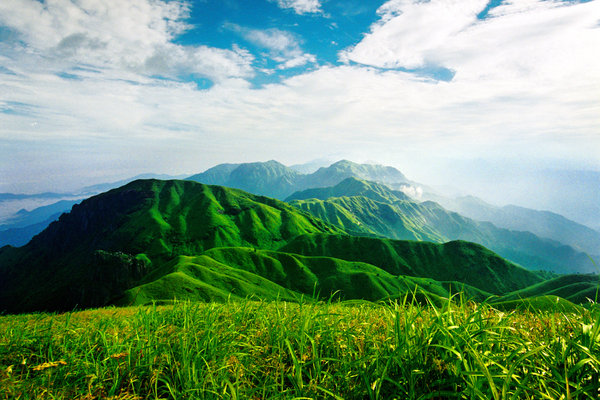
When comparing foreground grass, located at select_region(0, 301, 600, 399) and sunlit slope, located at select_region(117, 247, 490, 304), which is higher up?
foreground grass, located at select_region(0, 301, 600, 399)

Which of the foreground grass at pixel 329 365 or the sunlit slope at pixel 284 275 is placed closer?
the foreground grass at pixel 329 365

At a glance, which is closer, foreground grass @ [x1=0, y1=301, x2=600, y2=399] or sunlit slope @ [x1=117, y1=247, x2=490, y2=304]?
foreground grass @ [x1=0, y1=301, x2=600, y2=399]

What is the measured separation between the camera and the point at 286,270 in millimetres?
141625

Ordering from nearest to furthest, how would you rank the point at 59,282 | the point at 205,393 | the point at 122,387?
1. the point at 205,393
2. the point at 122,387
3. the point at 59,282

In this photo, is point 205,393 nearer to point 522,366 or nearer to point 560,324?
point 522,366

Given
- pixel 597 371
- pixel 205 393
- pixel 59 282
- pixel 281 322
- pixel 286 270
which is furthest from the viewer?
pixel 59 282

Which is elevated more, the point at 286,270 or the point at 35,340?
the point at 35,340

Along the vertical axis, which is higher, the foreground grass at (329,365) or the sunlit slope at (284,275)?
the foreground grass at (329,365)

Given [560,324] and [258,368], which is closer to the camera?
[258,368]

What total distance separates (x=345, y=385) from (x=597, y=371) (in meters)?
2.42

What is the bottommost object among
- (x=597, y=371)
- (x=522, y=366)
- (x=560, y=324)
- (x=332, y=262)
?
(x=332, y=262)

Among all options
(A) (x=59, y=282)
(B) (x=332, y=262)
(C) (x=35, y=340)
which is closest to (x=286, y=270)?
(B) (x=332, y=262)

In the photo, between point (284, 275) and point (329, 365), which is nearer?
point (329, 365)

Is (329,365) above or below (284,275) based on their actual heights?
above
